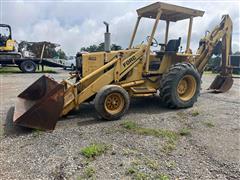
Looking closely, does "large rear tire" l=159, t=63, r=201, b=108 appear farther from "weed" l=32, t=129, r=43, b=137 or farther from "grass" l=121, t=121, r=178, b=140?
"weed" l=32, t=129, r=43, b=137

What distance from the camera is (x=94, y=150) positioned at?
3.60 meters

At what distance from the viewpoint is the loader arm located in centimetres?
808

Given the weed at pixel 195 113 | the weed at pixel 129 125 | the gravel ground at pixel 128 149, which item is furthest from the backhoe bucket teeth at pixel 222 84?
the weed at pixel 129 125

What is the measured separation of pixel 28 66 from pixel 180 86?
13983 millimetres

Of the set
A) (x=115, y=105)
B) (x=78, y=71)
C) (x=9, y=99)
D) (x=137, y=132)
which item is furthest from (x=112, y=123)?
(x=9, y=99)

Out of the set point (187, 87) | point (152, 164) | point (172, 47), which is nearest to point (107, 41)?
point (172, 47)

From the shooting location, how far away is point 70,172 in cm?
307

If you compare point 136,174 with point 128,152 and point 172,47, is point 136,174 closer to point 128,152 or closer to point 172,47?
point 128,152

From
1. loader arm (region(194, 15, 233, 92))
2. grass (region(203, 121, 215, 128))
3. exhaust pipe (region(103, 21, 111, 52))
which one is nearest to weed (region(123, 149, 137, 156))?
grass (region(203, 121, 215, 128))

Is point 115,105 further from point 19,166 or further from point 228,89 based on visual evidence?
point 228,89

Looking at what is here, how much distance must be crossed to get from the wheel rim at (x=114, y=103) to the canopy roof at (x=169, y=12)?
2468 millimetres

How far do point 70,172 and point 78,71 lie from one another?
11.7 feet

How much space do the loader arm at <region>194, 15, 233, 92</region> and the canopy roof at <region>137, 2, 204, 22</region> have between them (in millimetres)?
1489

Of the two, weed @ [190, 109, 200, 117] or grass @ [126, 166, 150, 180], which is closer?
grass @ [126, 166, 150, 180]
